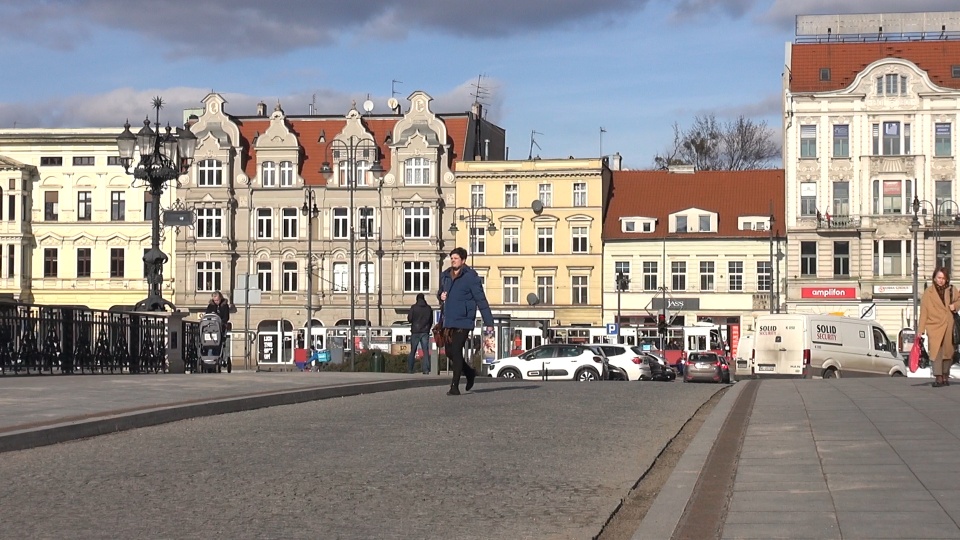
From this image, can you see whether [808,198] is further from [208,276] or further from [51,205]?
[51,205]

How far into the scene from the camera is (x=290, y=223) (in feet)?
281

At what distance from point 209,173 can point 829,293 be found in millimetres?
36147

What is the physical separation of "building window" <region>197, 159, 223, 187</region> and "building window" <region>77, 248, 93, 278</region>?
799cm

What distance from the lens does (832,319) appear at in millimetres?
46031

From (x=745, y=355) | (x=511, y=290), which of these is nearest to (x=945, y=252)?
(x=511, y=290)

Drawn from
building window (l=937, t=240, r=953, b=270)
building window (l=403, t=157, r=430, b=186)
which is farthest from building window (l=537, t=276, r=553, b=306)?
building window (l=937, t=240, r=953, b=270)

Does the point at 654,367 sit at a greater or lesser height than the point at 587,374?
lesser

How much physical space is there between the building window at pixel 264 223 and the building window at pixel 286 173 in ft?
5.88

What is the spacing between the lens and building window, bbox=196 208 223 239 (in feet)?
281

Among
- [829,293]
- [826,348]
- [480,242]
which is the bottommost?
[826,348]

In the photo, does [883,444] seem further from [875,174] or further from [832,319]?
[875,174]

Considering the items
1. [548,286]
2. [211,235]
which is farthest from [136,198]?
[548,286]

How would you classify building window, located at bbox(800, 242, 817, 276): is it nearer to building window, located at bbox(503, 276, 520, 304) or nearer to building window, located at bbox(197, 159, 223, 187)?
building window, located at bbox(503, 276, 520, 304)

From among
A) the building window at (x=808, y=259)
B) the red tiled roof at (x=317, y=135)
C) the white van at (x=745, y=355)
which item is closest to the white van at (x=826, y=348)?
the white van at (x=745, y=355)
